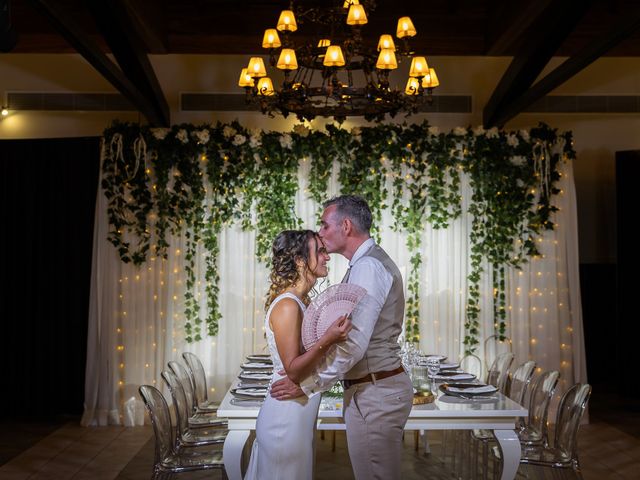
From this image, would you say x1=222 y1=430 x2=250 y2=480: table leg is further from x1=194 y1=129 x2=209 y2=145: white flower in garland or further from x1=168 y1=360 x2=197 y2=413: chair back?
x1=194 y1=129 x2=209 y2=145: white flower in garland

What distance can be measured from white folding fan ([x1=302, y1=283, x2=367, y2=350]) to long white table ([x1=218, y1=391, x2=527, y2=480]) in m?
1.36

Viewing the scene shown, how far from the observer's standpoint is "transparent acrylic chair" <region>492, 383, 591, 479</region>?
456 cm

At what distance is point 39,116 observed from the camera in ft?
30.0

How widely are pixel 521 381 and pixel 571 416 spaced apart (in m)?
1.00

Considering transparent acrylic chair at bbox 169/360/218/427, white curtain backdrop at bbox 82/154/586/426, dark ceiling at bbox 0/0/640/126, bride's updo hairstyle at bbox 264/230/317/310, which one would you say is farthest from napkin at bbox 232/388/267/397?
→ dark ceiling at bbox 0/0/640/126

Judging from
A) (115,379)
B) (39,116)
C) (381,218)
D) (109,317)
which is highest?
(39,116)

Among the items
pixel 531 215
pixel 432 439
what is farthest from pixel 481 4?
pixel 432 439

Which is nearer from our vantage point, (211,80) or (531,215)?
(531,215)

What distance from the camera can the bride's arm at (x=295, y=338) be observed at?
2959 millimetres

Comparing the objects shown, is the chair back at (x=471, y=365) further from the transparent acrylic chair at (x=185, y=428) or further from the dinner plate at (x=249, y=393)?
the dinner plate at (x=249, y=393)

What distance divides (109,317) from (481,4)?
16.8 feet

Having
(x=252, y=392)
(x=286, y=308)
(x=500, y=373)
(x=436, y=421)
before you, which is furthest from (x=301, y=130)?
(x=286, y=308)

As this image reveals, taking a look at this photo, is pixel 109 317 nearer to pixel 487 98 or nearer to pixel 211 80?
pixel 211 80

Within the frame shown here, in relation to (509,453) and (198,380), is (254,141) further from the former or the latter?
(509,453)
